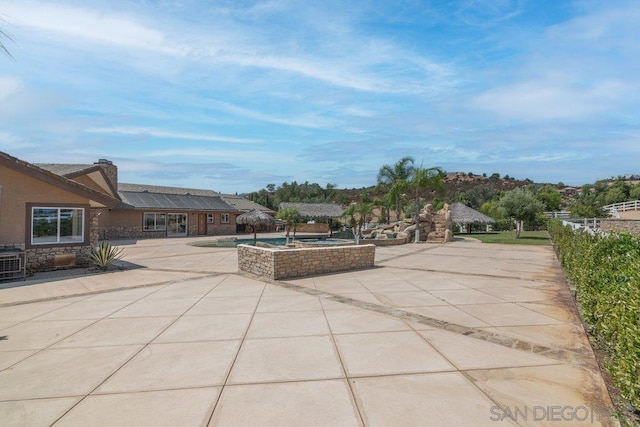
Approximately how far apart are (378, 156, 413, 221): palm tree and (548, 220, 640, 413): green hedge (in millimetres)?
20095

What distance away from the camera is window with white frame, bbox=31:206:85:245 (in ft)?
38.0

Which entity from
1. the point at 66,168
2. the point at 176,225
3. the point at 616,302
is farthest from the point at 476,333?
the point at 176,225

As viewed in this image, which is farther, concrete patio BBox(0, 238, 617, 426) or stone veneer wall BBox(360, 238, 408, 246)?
stone veneer wall BBox(360, 238, 408, 246)

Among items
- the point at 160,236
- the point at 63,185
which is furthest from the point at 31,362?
the point at 160,236

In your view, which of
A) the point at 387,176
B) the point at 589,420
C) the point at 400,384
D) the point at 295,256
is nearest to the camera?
the point at 589,420

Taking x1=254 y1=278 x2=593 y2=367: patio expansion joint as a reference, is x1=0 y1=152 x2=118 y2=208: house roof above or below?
above

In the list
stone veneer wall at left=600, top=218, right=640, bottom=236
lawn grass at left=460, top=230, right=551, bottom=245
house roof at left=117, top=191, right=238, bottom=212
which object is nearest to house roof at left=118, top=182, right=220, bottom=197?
house roof at left=117, top=191, right=238, bottom=212

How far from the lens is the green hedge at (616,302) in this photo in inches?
114

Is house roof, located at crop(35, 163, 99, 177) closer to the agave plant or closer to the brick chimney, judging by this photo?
the brick chimney

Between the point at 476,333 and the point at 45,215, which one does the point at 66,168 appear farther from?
the point at 476,333

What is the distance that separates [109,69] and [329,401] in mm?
10438

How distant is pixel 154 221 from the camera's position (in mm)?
A: 28359

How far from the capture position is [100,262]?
38.7 ft

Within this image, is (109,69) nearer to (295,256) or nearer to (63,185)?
(63,185)
